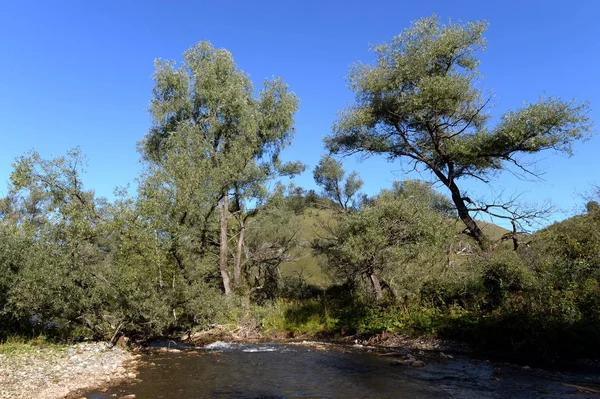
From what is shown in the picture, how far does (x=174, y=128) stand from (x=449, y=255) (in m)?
20.1

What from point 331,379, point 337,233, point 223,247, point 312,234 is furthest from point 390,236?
point 312,234

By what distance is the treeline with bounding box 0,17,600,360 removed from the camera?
56.6ft

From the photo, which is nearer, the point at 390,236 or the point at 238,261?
the point at 390,236

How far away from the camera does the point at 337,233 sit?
24125 millimetres

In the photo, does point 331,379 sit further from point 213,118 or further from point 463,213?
point 213,118

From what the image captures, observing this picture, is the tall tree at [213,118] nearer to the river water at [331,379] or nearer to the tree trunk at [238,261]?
the tree trunk at [238,261]

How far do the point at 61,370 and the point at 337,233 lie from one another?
15.3 meters

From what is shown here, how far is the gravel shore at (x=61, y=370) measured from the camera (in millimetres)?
11148

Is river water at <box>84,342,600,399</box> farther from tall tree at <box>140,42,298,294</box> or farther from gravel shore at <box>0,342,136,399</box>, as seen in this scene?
tall tree at <box>140,42,298,294</box>

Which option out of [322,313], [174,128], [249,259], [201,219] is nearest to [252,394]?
[201,219]

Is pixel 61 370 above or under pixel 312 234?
under

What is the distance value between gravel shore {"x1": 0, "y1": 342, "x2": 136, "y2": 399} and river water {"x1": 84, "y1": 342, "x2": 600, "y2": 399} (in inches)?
33.3

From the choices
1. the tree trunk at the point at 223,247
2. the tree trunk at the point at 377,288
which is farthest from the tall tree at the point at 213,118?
the tree trunk at the point at 377,288

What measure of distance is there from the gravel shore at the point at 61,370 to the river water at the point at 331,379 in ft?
2.77
